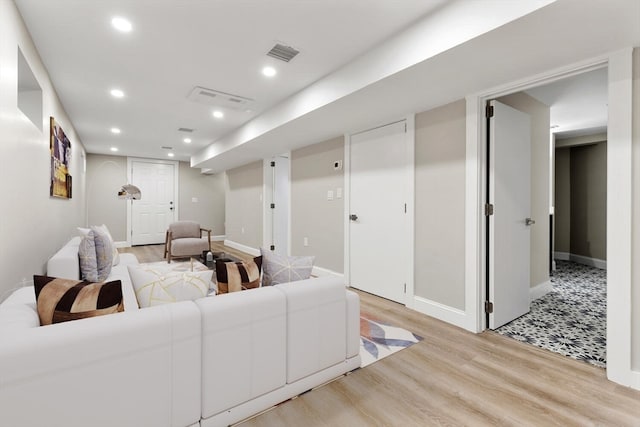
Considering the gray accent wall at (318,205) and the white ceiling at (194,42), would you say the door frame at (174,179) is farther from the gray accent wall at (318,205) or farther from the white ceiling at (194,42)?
the gray accent wall at (318,205)

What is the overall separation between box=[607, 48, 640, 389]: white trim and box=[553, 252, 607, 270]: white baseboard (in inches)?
163

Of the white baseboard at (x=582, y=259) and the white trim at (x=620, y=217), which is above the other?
the white trim at (x=620, y=217)

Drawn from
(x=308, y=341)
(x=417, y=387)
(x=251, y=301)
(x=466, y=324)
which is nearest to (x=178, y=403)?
(x=251, y=301)

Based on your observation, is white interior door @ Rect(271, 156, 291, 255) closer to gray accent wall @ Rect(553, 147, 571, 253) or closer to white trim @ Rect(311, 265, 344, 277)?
white trim @ Rect(311, 265, 344, 277)

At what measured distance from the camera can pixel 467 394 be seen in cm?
177

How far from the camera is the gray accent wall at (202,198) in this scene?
8391mm

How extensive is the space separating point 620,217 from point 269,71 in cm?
293

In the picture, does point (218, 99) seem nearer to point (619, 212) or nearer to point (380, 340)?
point (380, 340)

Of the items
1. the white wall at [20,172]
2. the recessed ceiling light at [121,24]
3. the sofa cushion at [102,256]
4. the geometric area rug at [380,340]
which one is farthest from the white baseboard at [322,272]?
the recessed ceiling light at [121,24]

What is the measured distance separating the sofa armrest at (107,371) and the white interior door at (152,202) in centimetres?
754

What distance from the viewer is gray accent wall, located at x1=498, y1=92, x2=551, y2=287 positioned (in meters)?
3.31

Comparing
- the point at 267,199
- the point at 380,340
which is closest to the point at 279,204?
the point at 267,199

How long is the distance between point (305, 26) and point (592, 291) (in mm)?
4482

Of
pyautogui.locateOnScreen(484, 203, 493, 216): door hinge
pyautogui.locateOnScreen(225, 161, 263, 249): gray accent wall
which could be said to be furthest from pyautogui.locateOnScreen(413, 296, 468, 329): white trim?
pyautogui.locateOnScreen(225, 161, 263, 249): gray accent wall
